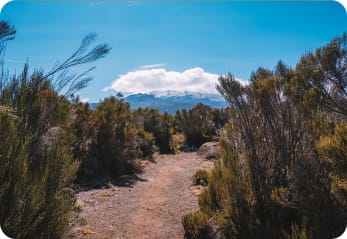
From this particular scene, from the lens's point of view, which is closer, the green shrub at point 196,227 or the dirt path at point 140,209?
the green shrub at point 196,227

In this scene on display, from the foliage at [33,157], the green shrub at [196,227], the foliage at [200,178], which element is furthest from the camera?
the foliage at [200,178]

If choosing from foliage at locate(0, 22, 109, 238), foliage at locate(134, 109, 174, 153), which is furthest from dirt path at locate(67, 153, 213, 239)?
foliage at locate(134, 109, 174, 153)

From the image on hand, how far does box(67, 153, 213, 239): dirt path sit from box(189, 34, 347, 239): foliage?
149cm

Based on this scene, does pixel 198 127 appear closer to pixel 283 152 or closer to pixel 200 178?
pixel 200 178

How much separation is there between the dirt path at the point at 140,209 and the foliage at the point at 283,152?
1.49m

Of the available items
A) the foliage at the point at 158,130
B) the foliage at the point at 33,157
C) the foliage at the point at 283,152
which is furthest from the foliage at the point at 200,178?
the foliage at the point at 158,130

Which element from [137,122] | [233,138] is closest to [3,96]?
[233,138]

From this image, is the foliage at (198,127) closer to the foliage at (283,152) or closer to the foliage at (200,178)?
the foliage at (200,178)

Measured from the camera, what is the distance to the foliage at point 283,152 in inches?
162

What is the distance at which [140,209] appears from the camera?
24.7 feet

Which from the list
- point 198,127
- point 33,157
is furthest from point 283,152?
point 198,127

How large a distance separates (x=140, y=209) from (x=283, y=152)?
4.27 m

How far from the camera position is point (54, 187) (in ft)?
13.5

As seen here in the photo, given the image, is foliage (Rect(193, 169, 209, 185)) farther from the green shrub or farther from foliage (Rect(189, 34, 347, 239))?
foliage (Rect(189, 34, 347, 239))
